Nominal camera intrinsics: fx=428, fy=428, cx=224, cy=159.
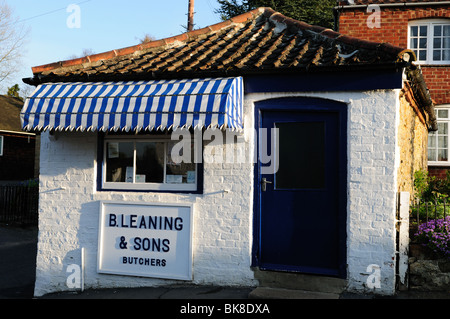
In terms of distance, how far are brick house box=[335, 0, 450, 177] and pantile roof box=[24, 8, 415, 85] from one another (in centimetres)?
705

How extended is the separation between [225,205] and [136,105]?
180 cm

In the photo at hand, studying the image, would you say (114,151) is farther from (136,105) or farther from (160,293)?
(160,293)

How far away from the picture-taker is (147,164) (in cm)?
641

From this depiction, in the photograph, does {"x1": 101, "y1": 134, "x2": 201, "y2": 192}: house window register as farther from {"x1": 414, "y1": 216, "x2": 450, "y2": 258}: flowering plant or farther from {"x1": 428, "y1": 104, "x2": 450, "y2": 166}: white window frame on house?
{"x1": 428, "y1": 104, "x2": 450, "y2": 166}: white window frame on house

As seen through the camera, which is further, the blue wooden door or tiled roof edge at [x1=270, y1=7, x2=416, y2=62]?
the blue wooden door

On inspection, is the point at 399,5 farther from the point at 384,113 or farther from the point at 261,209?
the point at 261,209

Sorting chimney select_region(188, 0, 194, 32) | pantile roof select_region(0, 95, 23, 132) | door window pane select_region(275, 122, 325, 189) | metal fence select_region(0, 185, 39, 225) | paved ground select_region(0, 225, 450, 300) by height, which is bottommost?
paved ground select_region(0, 225, 450, 300)

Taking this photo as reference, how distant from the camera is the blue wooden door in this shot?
18.4 feet

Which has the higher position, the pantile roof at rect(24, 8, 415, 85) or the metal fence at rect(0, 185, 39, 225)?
the pantile roof at rect(24, 8, 415, 85)

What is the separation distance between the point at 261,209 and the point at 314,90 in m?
1.75

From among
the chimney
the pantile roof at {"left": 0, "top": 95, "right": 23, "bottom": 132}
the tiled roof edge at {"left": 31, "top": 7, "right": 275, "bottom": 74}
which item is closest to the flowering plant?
the tiled roof edge at {"left": 31, "top": 7, "right": 275, "bottom": 74}

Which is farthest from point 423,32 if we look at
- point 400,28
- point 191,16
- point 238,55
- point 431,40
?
point 238,55

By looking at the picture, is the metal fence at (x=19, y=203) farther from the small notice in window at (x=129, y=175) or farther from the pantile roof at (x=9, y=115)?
the pantile roof at (x=9, y=115)
